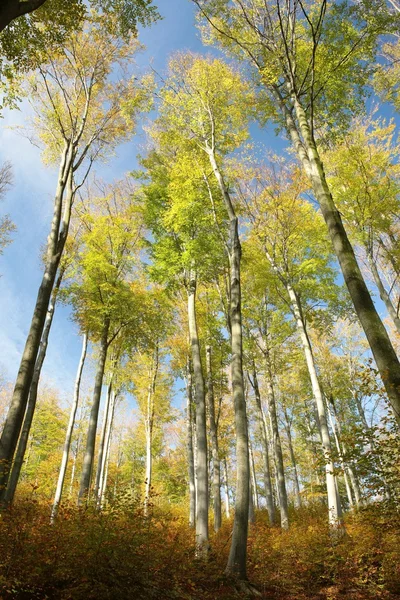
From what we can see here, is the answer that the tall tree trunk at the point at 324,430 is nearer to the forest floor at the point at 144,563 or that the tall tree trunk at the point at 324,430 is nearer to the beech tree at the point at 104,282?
the forest floor at the point at 144,563

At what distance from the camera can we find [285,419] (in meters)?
22.8

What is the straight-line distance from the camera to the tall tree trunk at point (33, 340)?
568cm

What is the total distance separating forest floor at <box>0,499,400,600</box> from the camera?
3.39 metres

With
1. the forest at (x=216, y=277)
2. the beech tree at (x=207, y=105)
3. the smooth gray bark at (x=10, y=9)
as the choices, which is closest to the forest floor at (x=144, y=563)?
the forest at (x=216, y=277)

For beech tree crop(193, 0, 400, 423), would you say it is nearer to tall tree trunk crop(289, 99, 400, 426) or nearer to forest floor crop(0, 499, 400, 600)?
tall tree trunk crop(289, 99, 400, 426)

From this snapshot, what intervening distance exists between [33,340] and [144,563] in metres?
4.53

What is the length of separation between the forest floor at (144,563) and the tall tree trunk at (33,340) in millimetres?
1169

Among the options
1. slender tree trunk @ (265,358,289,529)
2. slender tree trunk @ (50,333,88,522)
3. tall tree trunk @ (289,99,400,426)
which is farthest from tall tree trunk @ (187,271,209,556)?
tall tree trunk @ (289,99,400,426)

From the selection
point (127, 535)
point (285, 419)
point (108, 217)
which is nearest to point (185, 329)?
point (108, 217)

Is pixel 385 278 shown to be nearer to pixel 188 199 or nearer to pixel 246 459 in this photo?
pixel 188 199

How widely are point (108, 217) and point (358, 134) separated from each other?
1077 centimetres

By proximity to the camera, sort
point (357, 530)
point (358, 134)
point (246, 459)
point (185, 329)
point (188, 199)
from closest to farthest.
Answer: point (246, 459) → point (357, 530) → point (188, 199) → point (358, 134) → point (185, 329)

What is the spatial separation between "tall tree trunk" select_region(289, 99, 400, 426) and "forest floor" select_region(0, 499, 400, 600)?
1.98m

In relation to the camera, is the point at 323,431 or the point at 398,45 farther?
the point at 398,45
